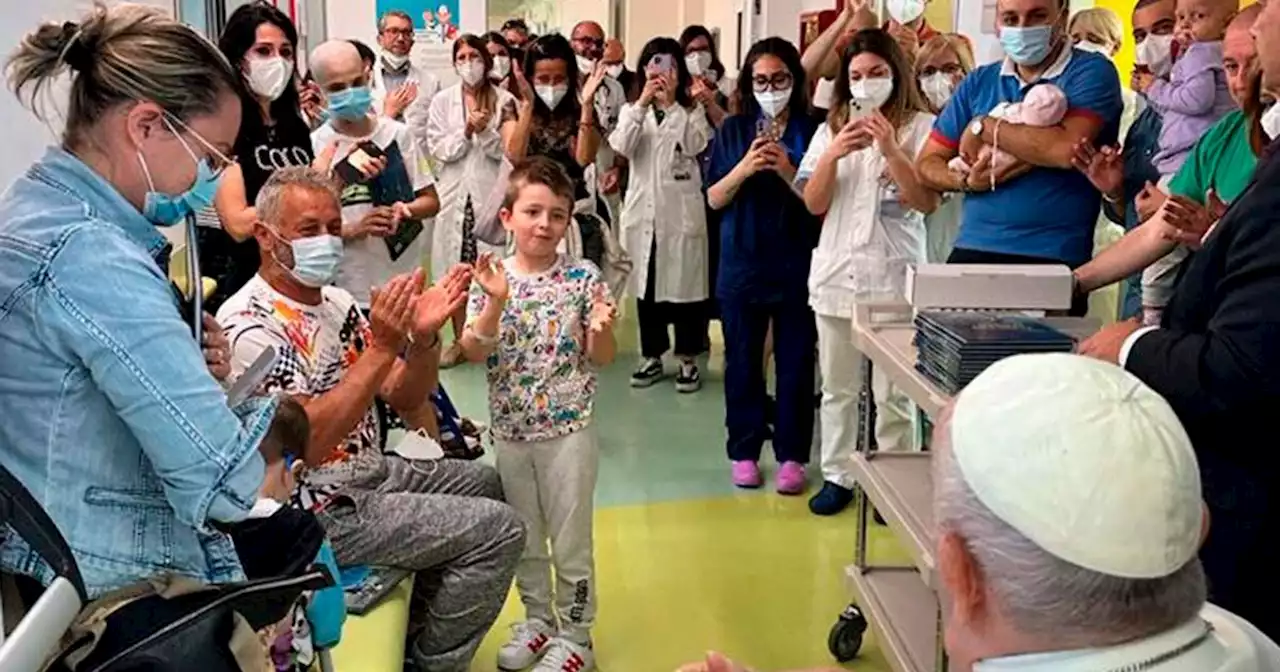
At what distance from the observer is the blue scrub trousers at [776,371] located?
3951 millimetres

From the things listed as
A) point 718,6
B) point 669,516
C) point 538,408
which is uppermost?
point 718,6

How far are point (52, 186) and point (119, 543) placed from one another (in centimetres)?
45

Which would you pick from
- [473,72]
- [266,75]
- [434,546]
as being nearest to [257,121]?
[266,75]

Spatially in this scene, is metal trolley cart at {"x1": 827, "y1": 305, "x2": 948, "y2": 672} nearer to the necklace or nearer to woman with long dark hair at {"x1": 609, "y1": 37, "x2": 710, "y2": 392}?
the necklace

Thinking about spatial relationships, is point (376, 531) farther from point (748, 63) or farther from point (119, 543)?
point (748, 63)

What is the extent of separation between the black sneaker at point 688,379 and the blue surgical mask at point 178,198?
12.5 feet

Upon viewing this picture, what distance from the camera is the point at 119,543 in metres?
1.38

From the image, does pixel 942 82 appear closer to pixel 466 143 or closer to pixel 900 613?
pixel 466 143

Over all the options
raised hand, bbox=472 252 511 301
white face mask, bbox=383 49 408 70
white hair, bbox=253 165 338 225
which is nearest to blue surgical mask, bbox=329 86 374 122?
white hair, bbox=253 165 338 225

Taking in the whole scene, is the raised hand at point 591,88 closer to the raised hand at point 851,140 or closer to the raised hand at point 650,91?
the raised hand at point 650,91

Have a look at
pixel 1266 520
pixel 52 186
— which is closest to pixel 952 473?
pixel 1266 520

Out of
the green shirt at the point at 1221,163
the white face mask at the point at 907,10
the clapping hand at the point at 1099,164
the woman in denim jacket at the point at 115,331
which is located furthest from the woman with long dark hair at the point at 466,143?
the woman in denim jacket at the point at 115,331

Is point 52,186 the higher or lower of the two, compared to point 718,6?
lower

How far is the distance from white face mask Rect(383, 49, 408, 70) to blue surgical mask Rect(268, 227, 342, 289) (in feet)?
13.6
